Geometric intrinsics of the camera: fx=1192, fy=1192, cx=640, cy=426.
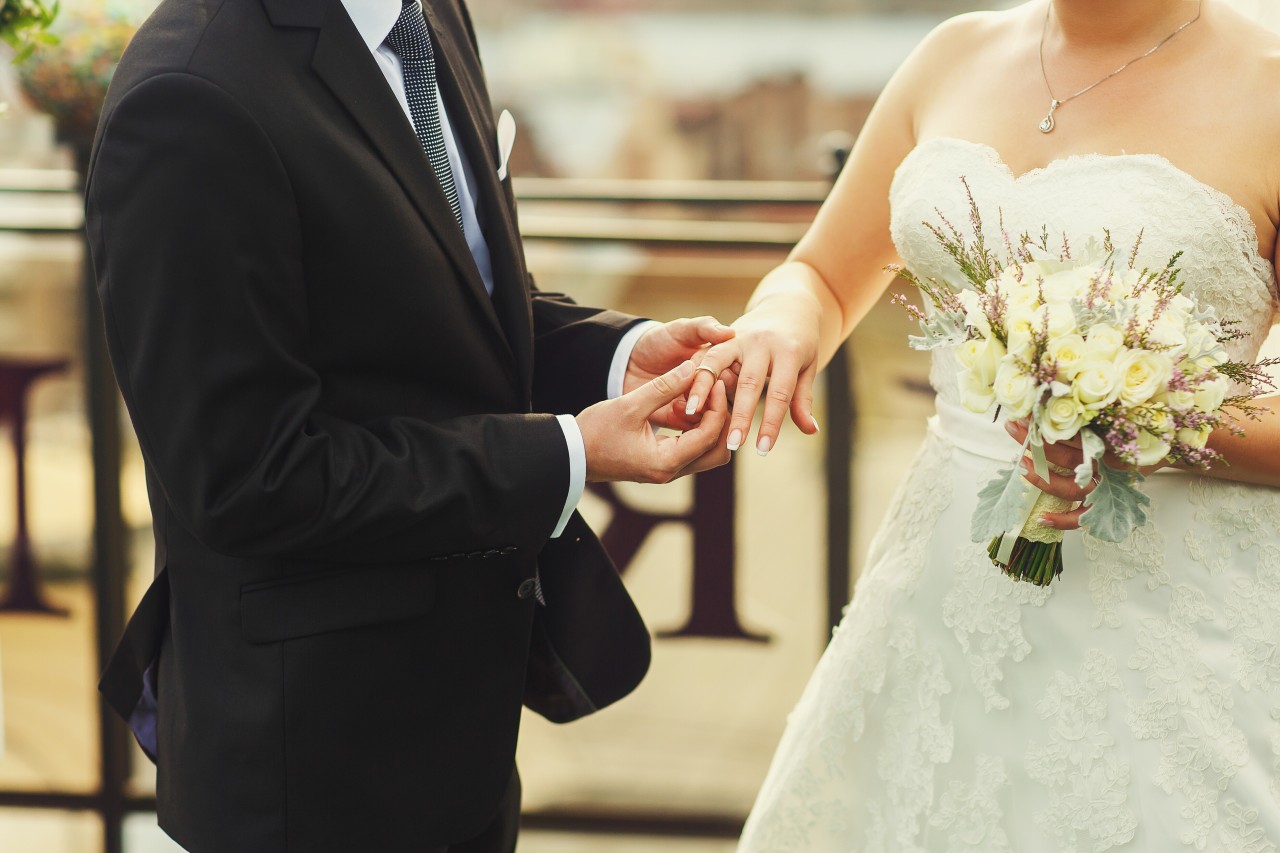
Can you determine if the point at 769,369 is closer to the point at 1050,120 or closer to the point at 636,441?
the point at 636,441

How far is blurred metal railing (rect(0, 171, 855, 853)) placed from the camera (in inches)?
105

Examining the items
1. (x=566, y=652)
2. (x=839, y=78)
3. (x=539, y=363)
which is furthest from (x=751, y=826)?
(x=839, y=78)

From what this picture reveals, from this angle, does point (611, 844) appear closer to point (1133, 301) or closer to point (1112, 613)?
point (1112, 613)

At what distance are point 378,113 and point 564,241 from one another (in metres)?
1.38

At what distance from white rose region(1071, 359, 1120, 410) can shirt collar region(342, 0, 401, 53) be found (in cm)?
87

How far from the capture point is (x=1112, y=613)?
153 cm

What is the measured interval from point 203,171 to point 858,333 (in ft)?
6.01

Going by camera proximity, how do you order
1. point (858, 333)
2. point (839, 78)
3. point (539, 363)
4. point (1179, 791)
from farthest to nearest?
point (839, 78) → point (858, 333) → point (539, 363) → point (1179, 791)

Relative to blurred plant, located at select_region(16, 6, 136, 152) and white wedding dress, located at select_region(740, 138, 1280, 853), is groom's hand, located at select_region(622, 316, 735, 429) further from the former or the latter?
blurred plant, located at select_region(16, 6, 136, 152)

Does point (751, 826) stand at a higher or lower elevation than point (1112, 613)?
lower

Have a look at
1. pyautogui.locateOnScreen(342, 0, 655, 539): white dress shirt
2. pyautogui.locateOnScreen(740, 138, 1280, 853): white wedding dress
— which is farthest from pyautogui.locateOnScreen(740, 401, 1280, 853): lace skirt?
pyautogui.locateOnScreen(342, 0, 655, 539): white dress shirt

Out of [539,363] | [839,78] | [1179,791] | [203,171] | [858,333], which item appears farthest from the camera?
[839,78]

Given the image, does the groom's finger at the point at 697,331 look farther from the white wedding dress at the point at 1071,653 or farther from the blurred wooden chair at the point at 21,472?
the blurred wooden chair at the point at 21,472

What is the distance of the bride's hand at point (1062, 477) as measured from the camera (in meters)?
1.37
